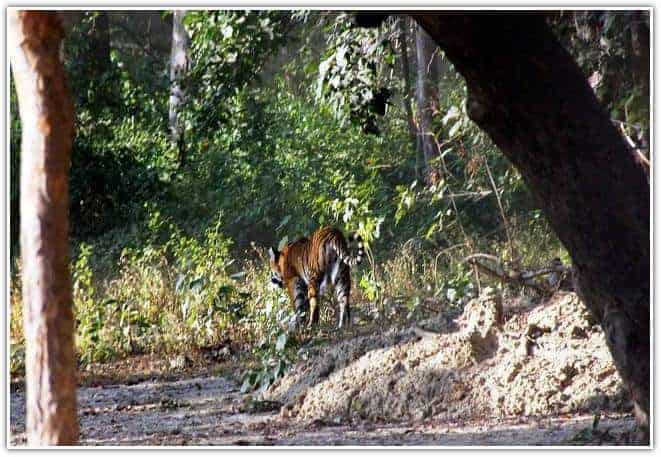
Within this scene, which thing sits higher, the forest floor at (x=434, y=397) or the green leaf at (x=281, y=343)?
the green leaf at (x=281, y=343)

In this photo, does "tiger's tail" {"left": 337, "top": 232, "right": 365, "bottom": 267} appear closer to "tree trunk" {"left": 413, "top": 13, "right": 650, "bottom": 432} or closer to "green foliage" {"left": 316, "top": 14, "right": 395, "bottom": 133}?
"green foliage" {"left": 316, "top": 14, "right": 395, "bottom": 133}

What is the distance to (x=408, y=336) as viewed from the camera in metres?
6.52

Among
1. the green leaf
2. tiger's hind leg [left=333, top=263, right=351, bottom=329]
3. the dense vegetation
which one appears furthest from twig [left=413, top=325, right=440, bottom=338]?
tiger's hind leg [left=333, top=263, right=351, bottom=329]

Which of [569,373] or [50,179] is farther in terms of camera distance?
[569,373]

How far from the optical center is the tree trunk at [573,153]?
4.35m

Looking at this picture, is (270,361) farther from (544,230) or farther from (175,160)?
(175,160)

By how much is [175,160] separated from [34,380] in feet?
23.4

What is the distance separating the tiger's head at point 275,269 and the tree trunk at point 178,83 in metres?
1.27

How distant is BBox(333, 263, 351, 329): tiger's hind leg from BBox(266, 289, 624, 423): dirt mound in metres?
2.22

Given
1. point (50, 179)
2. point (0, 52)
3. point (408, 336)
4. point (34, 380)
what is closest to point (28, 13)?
point (50, 179)

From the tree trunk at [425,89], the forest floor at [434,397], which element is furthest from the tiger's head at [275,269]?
the forest floor at [434,397]

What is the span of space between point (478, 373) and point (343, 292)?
296 centimetres

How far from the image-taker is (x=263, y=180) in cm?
1184

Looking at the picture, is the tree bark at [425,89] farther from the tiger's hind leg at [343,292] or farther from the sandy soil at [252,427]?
the sandy soil at [252,427]
